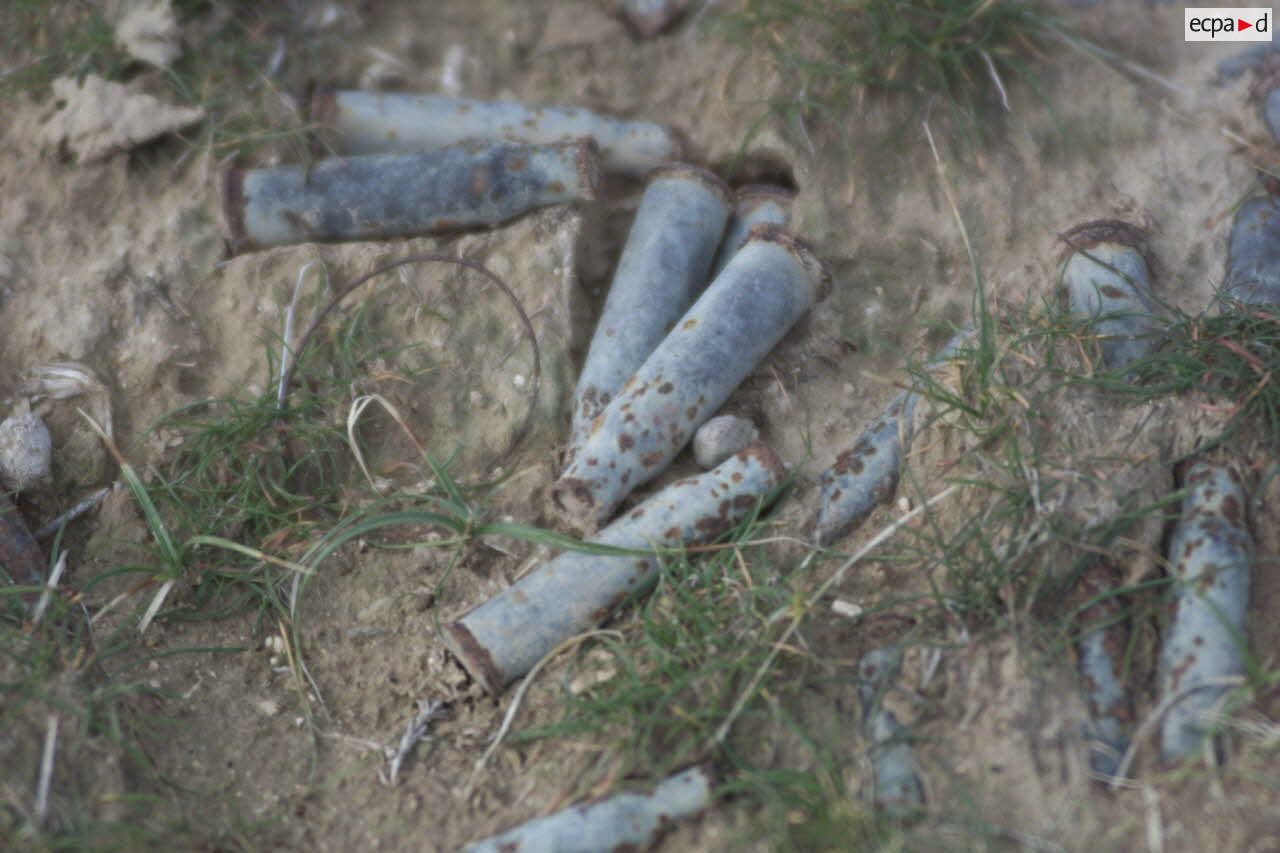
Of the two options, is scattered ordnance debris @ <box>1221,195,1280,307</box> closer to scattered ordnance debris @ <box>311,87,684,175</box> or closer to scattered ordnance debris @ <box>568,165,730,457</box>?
scattered ordnance debris @ <box>568,165,730,457</box>

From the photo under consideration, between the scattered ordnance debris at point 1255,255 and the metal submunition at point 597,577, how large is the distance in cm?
146

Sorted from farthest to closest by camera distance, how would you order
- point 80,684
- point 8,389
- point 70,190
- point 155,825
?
point 70,190
point 8,389
point 80,684
point 155,825

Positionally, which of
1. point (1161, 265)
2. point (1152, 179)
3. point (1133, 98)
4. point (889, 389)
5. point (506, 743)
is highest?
point (1133, 98)

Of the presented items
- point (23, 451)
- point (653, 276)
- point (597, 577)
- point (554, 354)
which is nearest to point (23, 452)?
point (23, 451)

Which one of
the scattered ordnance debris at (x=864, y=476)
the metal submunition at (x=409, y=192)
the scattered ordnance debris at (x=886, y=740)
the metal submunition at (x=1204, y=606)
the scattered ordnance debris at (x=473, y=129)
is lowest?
the scattered ordnance debris at (x=886, y=740)

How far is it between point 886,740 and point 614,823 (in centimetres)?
61

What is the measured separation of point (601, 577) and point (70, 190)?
2.16 metres

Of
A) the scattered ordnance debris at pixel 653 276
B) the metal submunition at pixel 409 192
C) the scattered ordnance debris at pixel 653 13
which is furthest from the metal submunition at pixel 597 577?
the scattered ordnance debris at pixel 653 13

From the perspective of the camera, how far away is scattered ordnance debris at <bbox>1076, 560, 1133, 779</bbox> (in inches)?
95.5

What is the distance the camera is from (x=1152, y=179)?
3.65m

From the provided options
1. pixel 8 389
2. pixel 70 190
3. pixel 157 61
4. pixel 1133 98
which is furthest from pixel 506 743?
pixel 1133 98

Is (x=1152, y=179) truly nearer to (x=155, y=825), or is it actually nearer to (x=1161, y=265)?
(x=1161, y=265)

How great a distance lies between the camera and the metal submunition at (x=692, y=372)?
305 cm

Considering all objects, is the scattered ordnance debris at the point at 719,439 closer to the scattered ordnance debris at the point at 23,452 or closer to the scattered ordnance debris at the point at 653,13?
the scattered ordnance debris at the point at 653,13
